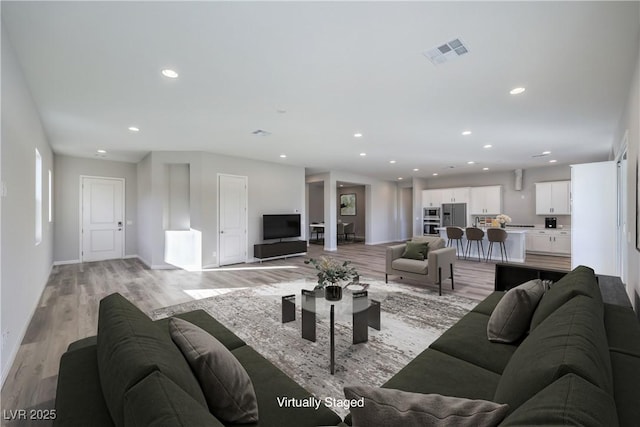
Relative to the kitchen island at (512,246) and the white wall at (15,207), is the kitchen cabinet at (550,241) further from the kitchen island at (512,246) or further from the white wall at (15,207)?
the white wall at (15,207)

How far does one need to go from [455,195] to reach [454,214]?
69 cm

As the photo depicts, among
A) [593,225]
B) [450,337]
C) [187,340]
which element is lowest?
[450,337]

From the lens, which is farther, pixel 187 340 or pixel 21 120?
pixel 21 120

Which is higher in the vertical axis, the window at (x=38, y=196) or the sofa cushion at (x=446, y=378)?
the window at (x=38, y=196)

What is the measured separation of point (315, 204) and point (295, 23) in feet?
36.8

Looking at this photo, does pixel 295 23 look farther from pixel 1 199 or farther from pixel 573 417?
pixel 1 199

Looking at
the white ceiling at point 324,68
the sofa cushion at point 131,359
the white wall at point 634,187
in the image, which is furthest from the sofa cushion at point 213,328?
the white wall at point 634,187

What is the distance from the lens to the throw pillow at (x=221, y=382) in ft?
3.51

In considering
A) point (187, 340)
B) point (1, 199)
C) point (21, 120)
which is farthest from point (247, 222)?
point (187, 340)

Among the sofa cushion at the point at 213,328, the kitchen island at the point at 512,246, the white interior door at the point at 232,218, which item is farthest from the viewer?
the kitchen island at the point at 512,246

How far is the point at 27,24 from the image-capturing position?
6.86 feet

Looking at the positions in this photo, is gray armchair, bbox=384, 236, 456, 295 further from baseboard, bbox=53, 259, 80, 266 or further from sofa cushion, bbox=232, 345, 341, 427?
baseboard, bbox=53, 259, 80, 266

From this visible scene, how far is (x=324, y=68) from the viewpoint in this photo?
Result: 2672 millimetres

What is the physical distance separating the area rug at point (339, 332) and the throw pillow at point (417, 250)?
0.55 metres
